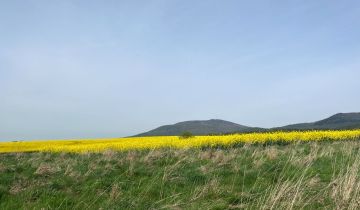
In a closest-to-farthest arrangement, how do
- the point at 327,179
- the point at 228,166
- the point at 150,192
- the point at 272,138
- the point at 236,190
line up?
the point at 150,192 → the point at 236,190 → the point at 327,179 → the point at 228,166 → the point at 272,138

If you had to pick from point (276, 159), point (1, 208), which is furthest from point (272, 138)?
point (1, 208)

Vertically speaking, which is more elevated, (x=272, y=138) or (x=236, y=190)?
(x=272, y=138)

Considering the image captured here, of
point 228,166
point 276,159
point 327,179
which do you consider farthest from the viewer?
point 276,159

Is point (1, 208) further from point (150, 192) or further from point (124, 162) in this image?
point (124, 162)

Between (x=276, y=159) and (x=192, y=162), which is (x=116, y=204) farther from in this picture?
(x=276, y=159)

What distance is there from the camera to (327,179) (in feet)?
28.1

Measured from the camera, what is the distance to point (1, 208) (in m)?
6.11

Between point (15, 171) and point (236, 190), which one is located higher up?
point (15, 171)

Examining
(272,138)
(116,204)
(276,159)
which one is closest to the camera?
(116,204)

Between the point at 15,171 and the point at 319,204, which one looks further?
the point at 15,171

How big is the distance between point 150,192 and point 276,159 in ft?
18.7

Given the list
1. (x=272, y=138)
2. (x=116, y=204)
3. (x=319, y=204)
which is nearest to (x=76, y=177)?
(x=116, y=204)

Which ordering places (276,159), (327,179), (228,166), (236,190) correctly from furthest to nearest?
(276,159) → (228,166) → (327,179) → (236,190)

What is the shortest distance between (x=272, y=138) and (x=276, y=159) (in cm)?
1716
